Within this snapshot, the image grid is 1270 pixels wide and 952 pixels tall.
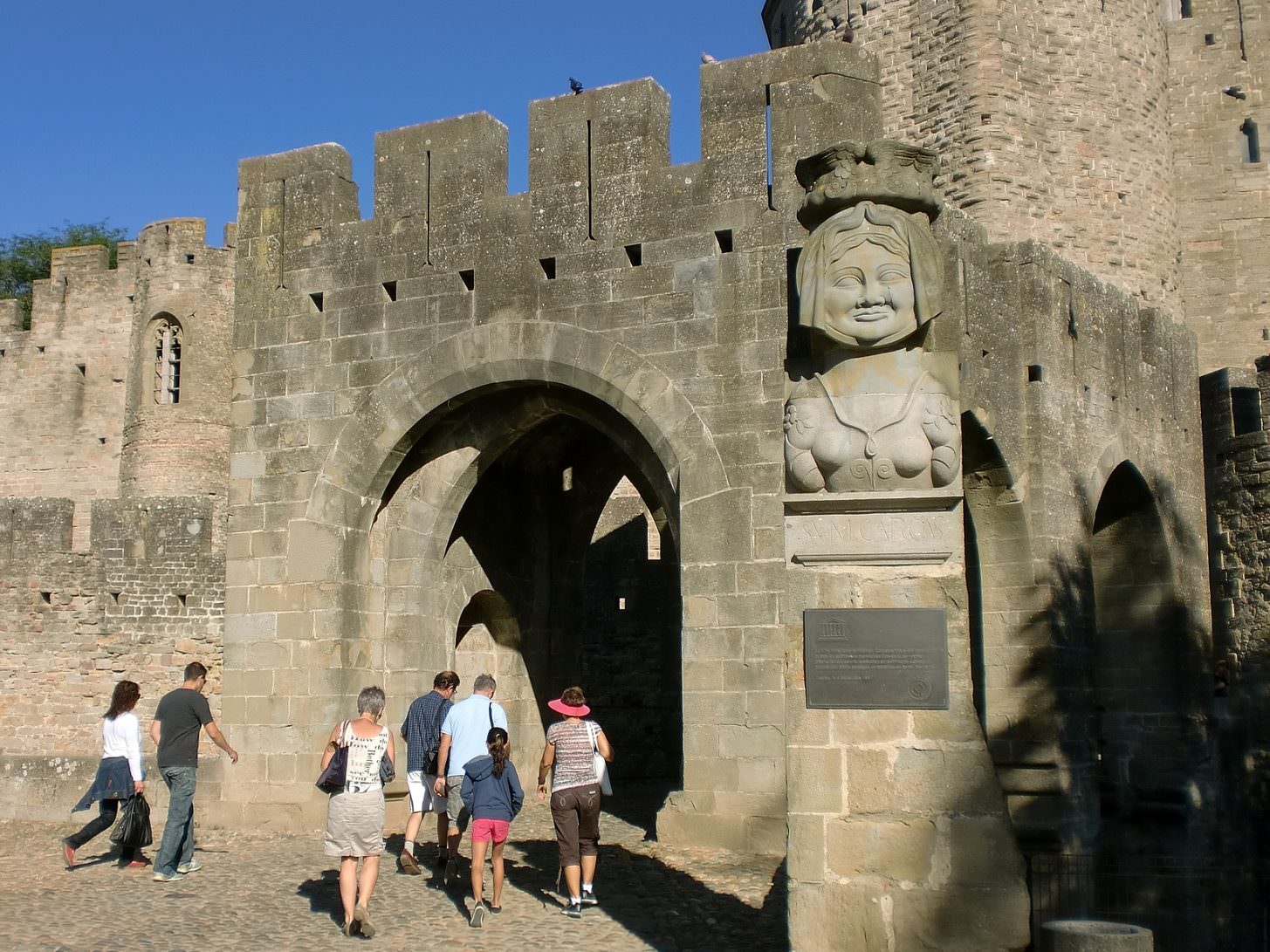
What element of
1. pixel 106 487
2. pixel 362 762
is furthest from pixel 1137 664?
pixel 106 487

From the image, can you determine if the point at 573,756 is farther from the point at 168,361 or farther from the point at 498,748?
the point at 168,361

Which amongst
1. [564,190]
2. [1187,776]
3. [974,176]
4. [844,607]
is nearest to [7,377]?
[974,176]

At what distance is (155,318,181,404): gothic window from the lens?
2678 cm

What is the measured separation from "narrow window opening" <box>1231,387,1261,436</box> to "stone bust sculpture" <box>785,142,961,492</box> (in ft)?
37.3

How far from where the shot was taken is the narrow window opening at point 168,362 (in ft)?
87.9

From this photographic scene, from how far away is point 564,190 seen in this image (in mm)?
10703

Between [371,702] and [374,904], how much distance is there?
138cm

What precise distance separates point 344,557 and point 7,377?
22102 mm

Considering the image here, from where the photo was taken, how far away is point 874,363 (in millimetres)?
5730

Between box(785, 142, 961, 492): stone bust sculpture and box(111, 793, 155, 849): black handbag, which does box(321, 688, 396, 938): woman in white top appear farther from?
box(785, 142, 961, 492): stone bust sculpture

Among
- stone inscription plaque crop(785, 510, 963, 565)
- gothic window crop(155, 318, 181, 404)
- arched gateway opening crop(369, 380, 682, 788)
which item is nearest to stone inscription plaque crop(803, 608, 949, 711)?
stone inscription plaque crop(785, 510, 963, 565)

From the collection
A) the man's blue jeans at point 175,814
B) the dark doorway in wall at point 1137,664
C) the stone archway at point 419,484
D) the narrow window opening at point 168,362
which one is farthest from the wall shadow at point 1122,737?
the narrow window opening at point 168,362

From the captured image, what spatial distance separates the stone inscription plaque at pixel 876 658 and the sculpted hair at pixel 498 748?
2.34 m

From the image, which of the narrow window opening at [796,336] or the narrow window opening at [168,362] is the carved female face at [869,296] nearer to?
the narrow window opening at [796,336]
